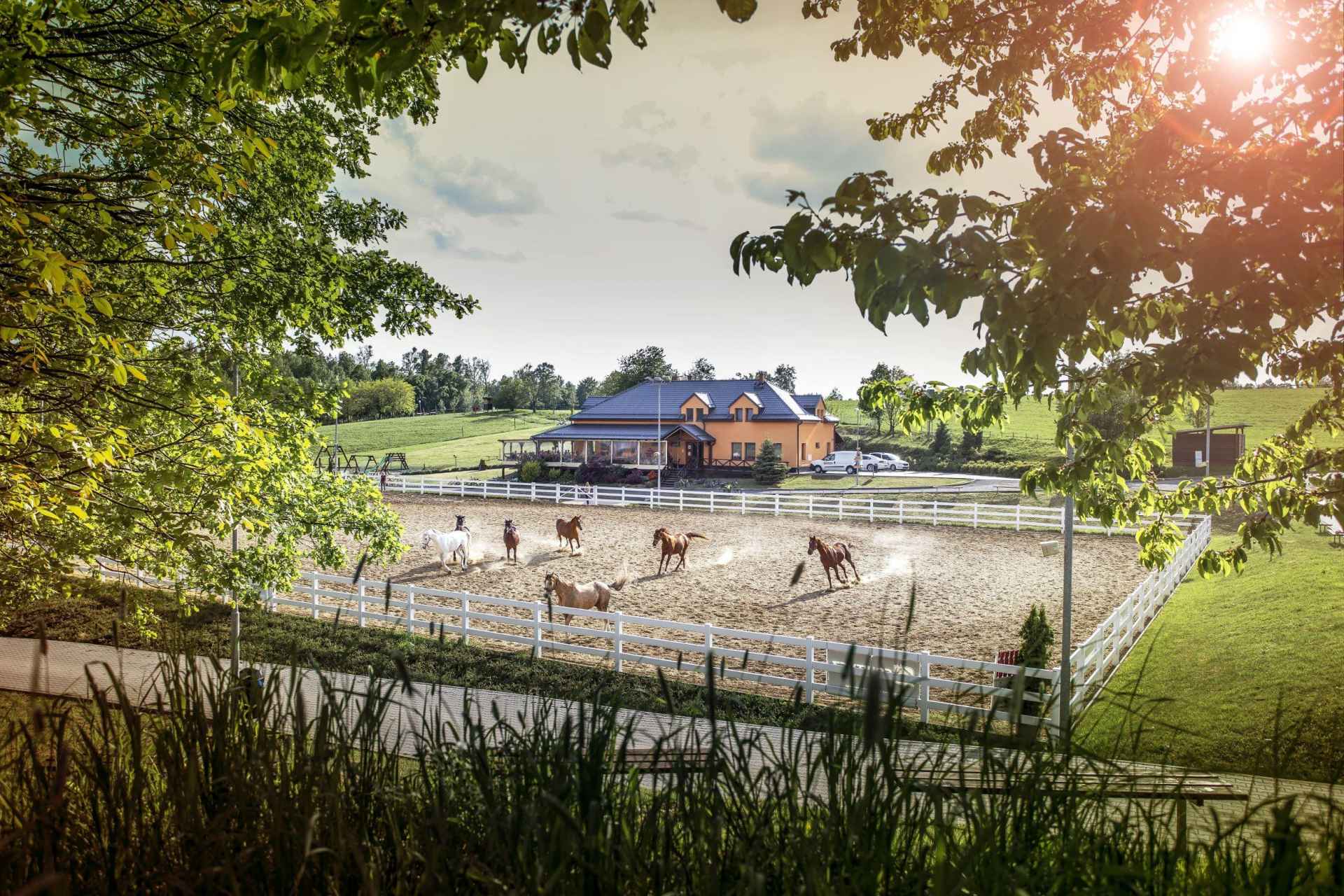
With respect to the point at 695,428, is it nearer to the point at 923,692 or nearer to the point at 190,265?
the point at 923,692

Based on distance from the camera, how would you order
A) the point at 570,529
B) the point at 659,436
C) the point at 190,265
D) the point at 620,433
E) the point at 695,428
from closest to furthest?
the point at 190,265, the point at 570,529, the point at 659,436, the point at 620,433, the point at 695,428

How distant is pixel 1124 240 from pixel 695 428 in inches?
1303

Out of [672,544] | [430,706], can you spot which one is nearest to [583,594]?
[672,544]

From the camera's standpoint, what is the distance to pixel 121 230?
4.35m

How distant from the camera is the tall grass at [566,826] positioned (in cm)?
156

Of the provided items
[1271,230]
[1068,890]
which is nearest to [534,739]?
[1068,890]

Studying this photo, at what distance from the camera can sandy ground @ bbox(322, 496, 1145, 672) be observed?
11.4m

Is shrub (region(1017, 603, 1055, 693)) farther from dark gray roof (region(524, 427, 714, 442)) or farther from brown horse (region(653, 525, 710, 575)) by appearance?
dark gray roof (region(524, 427, 714, 442))

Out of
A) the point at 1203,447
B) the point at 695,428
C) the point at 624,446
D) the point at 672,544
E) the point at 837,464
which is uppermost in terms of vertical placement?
the point at 695,428

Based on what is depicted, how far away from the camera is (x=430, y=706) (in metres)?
6.27

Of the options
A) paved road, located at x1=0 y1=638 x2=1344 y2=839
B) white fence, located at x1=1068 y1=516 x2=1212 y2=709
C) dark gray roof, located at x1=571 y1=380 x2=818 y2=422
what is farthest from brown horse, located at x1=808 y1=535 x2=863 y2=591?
dark gray roof, located at x1=571 y1=380 x2=818 y2=422

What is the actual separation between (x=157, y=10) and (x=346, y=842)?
5.23 m

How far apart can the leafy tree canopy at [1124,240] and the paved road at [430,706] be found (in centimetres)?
143

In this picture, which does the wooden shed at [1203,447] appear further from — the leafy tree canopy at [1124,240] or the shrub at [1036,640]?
the leafy tree canopy at [1124,240]
